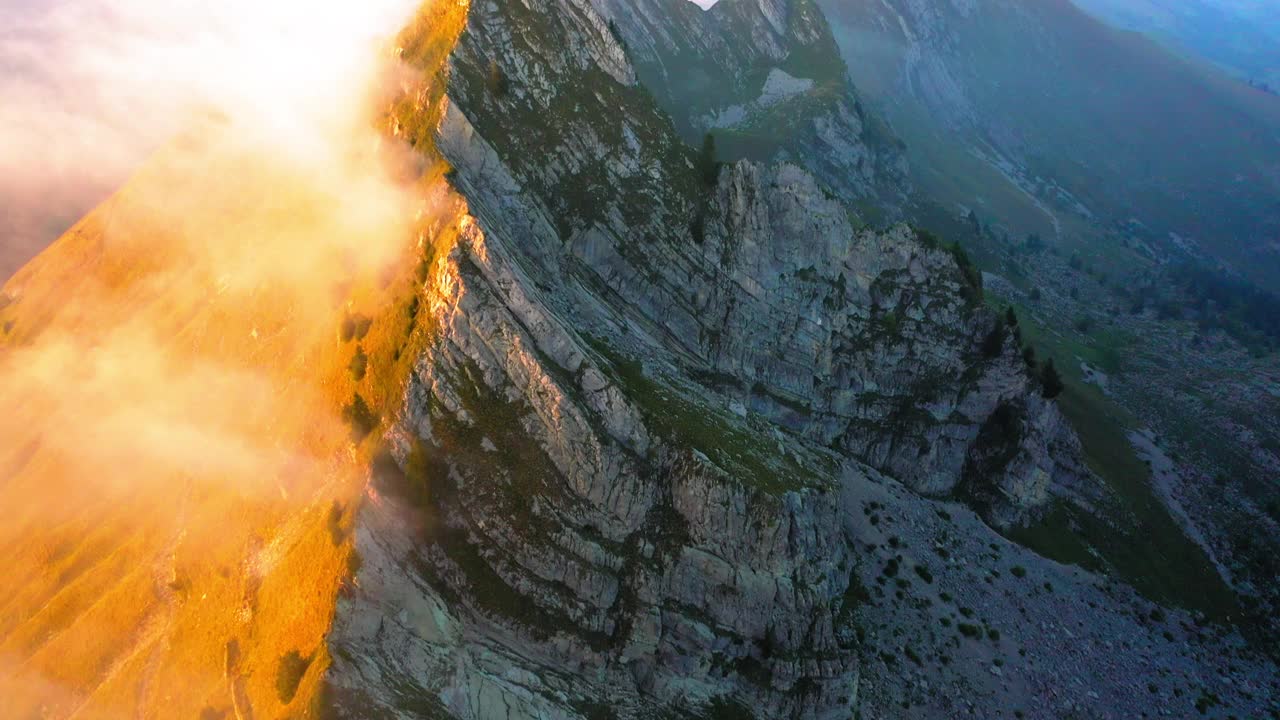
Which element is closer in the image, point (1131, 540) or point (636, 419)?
point (636, 419)

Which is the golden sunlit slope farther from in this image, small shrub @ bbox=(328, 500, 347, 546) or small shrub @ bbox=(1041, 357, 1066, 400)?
small shrub @ bbox=(1041, 357, 1066, 400)

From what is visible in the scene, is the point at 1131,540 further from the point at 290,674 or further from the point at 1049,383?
the point at 290,674

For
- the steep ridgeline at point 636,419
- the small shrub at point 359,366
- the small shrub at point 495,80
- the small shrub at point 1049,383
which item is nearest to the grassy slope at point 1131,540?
the steep ridgeline at point 636,419

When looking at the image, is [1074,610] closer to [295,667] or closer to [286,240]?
[295,667]

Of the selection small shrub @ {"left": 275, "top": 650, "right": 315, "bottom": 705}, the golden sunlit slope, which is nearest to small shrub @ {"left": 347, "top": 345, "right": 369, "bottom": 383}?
the golden sunlit slope

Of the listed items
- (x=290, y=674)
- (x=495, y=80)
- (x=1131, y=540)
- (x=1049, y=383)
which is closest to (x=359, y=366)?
(x=290, y=674)
